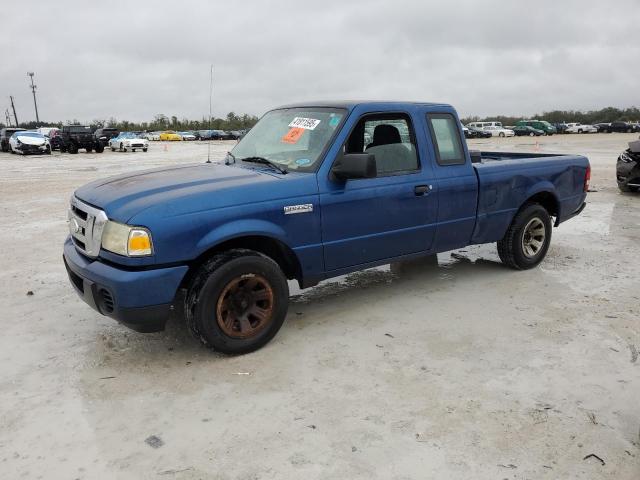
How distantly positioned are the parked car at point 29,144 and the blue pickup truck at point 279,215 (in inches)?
1246

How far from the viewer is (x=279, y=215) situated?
4074mm

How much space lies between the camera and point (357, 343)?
167 inches

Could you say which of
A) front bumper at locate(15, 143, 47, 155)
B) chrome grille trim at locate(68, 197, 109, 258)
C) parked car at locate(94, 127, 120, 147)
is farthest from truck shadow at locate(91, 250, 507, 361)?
parked car at locate(94, 127, 120, 147)

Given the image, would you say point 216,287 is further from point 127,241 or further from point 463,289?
point 463,289

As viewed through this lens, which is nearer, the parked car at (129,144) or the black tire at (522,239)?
the black tire at (522,239)

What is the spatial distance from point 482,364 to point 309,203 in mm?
1749

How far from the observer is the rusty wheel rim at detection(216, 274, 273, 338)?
12.8 feet

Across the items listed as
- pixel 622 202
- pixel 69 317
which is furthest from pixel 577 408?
pixel 622 202

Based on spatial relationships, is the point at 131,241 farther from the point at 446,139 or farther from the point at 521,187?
the point at 521,187

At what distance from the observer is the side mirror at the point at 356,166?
13.5 ft

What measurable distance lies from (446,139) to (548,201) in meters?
1.93

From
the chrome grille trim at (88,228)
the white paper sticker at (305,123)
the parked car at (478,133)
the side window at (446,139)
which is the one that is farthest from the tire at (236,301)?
the parked car at (478,133)

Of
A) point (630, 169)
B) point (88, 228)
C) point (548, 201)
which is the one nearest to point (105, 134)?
point (630, 169)

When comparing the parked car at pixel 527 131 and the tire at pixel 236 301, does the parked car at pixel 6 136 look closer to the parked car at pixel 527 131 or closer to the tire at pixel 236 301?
the tire at pixel 236 301
